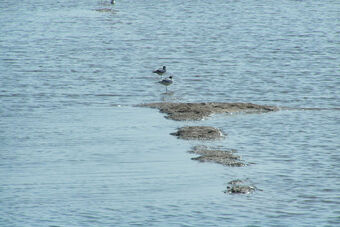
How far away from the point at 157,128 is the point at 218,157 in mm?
3271

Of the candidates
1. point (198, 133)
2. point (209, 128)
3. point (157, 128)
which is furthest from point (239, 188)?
point (157, 128)

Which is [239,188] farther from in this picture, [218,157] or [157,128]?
[157,128]

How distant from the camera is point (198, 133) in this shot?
18.8 m

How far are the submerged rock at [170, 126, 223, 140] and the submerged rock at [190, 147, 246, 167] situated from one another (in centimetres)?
103

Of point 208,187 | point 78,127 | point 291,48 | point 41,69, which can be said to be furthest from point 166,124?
point 291,48

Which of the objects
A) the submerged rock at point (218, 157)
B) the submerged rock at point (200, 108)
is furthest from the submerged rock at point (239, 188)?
the submerged rock at point (200, 108)

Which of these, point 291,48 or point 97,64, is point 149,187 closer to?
point 97,64

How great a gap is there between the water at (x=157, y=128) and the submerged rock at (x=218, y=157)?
0.28 meters

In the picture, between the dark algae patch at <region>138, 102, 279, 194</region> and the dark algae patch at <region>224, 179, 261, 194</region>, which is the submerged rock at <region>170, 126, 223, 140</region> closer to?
the dark algae patch at <region>138, 102, 279, 194</region>

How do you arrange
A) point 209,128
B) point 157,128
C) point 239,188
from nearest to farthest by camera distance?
point 239,188
point 209,128
point 157,128

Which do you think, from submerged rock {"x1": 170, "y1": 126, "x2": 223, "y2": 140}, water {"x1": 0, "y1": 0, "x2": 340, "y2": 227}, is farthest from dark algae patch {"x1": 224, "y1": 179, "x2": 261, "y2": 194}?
submerged rock {"x1": 170, "y1": 126, "x2": 223, "y2": 140}

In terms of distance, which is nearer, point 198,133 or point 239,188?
point 239,188

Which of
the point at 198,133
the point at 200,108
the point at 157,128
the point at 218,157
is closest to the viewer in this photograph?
the point at 218,157

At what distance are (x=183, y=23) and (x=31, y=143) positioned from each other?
31214mm
